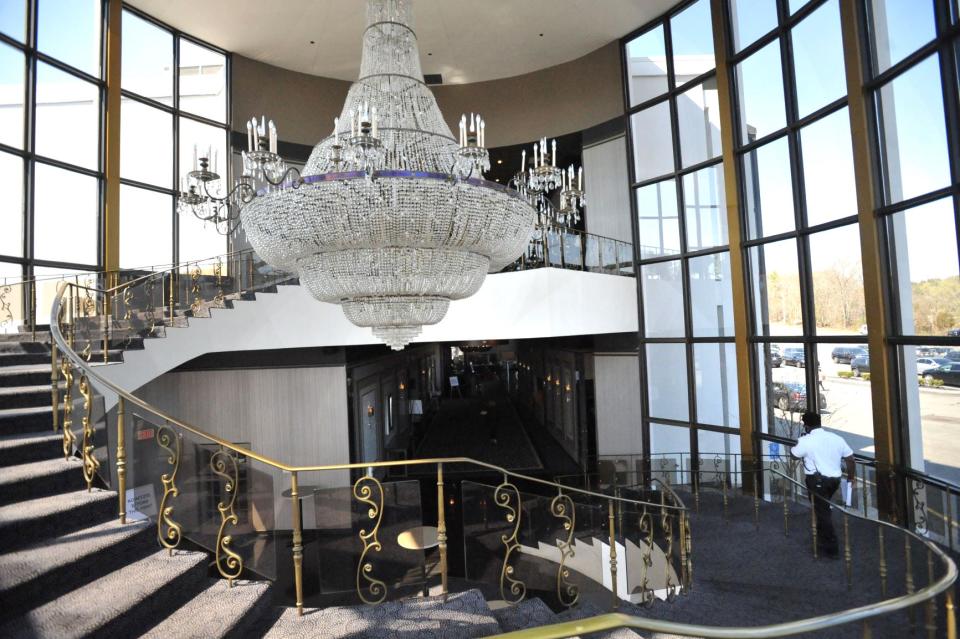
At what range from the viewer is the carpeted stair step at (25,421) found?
346 centimetres

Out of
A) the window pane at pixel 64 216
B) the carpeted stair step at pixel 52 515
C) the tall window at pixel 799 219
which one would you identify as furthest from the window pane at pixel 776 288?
the window pane at pixel 64 216

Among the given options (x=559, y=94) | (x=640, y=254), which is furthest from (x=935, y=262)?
(x=559, y=94)

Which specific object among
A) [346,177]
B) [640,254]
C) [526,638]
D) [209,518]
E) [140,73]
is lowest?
[209,518]

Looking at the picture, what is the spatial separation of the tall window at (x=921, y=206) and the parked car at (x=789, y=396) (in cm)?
159

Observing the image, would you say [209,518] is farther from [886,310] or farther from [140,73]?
[140,73]

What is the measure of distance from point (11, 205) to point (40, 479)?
6139 mm

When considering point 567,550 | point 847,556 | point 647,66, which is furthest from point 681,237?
point 567,550

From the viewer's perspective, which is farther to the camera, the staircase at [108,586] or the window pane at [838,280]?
the window pane at [838,280]

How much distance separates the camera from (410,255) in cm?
338

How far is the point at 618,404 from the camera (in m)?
10.7

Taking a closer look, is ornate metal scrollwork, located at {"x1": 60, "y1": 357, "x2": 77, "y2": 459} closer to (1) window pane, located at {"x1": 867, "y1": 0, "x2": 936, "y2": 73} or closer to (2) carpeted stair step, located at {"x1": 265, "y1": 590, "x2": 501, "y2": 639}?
(2) carpeted stair step, located at {"x1": 265, "y1": 590, "x2": 501, "y2": 639}

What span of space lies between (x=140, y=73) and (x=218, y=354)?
17.1ft

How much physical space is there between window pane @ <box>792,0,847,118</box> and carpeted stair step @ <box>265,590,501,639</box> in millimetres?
7114

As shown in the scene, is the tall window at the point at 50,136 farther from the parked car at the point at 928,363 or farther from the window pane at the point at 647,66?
the parked car at the point at 928,363
